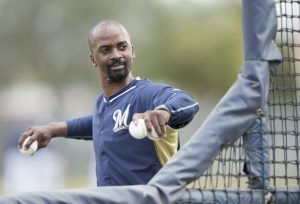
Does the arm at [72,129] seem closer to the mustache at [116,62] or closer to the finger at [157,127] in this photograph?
the mustache at [116,62]

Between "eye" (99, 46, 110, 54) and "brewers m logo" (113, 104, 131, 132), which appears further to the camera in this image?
"eye" (99, 46, 110, 54)

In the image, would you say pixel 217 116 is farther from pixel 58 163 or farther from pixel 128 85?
pixel 58 163

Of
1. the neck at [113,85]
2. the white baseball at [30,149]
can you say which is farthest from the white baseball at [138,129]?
the neck at [113,85]

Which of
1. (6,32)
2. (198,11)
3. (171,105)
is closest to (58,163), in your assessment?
(6,32)

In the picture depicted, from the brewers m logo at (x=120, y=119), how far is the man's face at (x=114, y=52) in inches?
9.4

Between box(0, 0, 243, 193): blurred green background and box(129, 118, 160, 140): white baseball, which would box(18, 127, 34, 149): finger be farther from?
box(0, 0, 243, 193): blurred green background

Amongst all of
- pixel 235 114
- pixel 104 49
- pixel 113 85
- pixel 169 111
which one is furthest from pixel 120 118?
pixel 235 114

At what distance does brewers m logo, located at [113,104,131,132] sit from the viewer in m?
5.89

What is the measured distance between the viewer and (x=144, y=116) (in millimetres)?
4578

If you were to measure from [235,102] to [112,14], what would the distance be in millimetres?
37060

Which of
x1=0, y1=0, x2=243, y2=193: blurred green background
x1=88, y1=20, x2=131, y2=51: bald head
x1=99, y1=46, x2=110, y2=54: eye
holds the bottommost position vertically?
x1=0, y1=0, x2=243, y2=193: blurred green background

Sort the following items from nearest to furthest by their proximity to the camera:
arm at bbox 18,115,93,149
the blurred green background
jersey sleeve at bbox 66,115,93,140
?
1. arm at bbox 18,115,93,149
2. jersey sleeve at bbox 66,115,93,140
3. the blurred green background

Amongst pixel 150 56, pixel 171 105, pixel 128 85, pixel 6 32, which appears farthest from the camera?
pixel 150 56

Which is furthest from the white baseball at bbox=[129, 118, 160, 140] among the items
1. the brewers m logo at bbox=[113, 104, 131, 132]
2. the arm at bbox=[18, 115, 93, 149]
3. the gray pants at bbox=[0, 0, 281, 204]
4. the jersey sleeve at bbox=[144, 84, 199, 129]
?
the arm at bbox=[18, 115, 93, 149]
